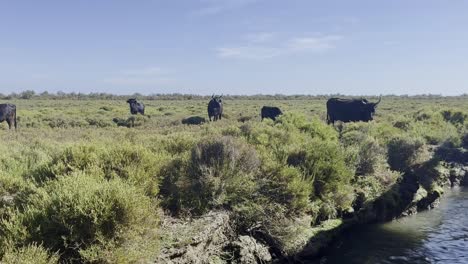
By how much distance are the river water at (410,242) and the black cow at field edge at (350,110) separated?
1489cm

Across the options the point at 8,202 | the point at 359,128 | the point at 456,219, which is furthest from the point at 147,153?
the point at 359,128

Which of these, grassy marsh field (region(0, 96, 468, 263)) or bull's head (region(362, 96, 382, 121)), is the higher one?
bull's head (region(362, 96, 382, 121))

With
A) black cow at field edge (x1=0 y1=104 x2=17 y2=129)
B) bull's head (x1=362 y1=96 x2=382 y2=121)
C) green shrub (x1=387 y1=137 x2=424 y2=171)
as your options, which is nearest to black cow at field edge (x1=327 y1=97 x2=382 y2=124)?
bull's head (x1=362 y1=96 x2=382 y2=121)

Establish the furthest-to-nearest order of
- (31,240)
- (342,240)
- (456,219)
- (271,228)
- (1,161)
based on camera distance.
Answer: (456,219), (342,240), (1,161), (271,228), (31,240)

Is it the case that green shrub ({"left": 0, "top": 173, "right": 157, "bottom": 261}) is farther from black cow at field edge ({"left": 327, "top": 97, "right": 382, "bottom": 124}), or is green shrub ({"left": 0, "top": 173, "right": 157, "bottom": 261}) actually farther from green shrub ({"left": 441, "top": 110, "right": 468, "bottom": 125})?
green shrub ({"left": 441, "top": 110, "right": 468, "bottom": 125})

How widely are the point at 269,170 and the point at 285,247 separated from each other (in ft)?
7.77

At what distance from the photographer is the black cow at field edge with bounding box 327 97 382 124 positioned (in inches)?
1267

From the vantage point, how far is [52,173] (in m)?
10.7

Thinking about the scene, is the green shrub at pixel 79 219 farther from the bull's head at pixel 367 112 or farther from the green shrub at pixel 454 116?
the green shrub at pixel 454 116

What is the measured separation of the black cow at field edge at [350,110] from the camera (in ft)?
106

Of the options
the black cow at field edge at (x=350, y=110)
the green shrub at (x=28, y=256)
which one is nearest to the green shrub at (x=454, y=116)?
the black cow at field edge at (x=350, y=110)

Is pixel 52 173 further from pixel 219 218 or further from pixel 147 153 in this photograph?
pixel 219 218

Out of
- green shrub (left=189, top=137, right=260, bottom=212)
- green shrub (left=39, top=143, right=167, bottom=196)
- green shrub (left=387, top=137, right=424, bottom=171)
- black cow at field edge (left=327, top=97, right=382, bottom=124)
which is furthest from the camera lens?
black cow at field edge (left=327, top=97, right=382, bottom=124)

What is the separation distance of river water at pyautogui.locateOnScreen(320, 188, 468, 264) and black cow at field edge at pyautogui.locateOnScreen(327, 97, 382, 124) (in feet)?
48.8
